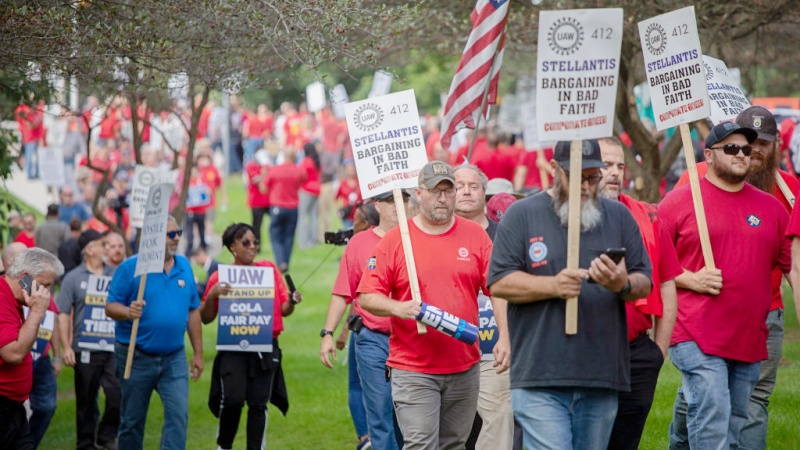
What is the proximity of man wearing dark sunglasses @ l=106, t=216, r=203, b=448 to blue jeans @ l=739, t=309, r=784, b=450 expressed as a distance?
4760 mm

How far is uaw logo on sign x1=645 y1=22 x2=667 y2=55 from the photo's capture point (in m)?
8.42

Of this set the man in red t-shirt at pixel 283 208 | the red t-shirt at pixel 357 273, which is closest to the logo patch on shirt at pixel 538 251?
the red t-shirt at pixel 357 273

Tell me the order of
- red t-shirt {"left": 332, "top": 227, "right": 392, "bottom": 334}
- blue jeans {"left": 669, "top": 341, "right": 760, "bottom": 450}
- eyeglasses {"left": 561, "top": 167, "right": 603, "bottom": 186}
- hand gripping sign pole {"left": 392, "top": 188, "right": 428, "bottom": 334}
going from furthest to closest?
red t-shirt {"left": 332, "top": 227, "right": 392, "bottom": 334}, hand gripping sign pole {"left": 392, "top": 188, "right": 428, "bottom": 334}, blue jeans {"left": 669, "top": 341, "right": 760, "bottom": 450}, eyeglasses {"left": 561, "top": 167, "right": 603, "bottom": 186}

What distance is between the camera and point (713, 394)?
7.59 meters

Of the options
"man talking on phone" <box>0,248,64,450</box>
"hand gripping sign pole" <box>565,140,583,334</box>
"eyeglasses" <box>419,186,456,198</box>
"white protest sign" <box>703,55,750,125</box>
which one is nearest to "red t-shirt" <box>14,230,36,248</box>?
"man talking on phone" <box>0,248,64,450</box>

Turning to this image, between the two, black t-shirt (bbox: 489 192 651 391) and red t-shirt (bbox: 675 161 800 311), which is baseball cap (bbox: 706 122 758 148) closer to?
red t-shirt (bbox: 675 161 800 311)

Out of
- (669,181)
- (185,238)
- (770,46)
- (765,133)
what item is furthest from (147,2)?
(185,238)

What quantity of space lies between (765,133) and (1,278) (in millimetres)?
5680

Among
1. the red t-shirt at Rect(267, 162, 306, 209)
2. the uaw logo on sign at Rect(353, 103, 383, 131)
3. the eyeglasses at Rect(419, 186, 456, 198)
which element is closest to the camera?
the eyeglasses at Rect(419, 186, 456, 198)

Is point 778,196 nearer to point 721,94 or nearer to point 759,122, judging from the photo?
point 759,122

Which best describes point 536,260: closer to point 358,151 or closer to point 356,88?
point 358,151

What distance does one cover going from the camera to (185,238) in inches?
1096

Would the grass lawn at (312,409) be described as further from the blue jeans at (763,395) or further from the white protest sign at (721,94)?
the white protest sign at (721,94)

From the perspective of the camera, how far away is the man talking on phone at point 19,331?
9.13 meters
